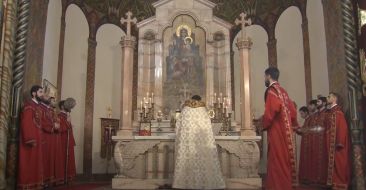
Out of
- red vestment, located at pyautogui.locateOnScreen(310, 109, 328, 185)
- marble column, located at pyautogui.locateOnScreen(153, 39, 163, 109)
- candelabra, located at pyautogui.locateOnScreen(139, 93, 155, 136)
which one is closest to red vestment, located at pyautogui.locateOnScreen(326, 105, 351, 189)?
red vestment, located at pyautogui.locateOnScreen(310, 109, 328, 185)

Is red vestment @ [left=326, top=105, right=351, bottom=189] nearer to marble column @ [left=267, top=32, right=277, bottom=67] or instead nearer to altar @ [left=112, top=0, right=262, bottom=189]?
altar @ [left=112, top=0, right=262, bottom=189]

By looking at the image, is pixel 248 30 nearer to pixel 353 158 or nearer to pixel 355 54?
pixel 355 54

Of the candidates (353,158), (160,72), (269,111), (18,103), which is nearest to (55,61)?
(160,72)

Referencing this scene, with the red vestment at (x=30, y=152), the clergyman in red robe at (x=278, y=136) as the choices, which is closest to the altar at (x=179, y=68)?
the red vestment at (x=30, y=152)

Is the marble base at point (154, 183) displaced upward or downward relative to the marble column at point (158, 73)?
downward

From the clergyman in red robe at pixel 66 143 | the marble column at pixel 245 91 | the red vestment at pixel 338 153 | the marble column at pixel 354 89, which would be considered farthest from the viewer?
the clergyman in red robe at pixel 66 143

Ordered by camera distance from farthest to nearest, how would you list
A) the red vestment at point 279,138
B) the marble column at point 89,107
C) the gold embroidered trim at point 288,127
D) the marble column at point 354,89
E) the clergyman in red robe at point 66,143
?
1. the marble column at point 89,107
2. the clergyman in red robe at point 66,143
3. the marble column at point 354,89
4. the gold embroidered trim at point 288,127
5. the red vestment at point 279,138

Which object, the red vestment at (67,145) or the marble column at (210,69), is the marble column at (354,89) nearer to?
the marble column at (210,69)

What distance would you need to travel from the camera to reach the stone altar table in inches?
325

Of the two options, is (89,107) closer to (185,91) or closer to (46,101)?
(185,91)

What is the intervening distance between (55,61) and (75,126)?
2.08 metres

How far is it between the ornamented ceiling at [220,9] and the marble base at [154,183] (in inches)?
245

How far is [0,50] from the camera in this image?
7141 mm

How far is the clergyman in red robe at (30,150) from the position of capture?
6.98 meters
